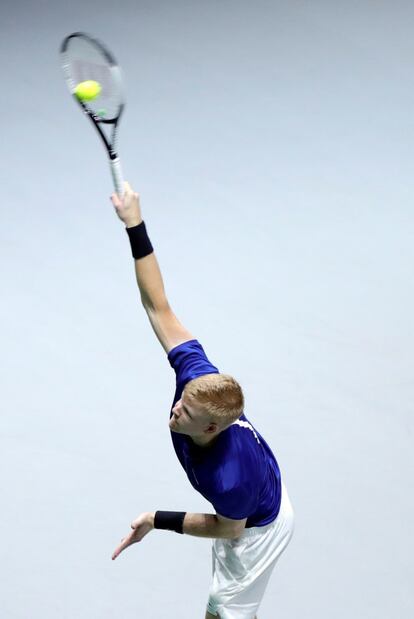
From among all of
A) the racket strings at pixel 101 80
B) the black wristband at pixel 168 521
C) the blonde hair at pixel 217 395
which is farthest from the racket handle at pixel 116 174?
the black wristband at pixel 168 521

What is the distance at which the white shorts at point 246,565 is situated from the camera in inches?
135

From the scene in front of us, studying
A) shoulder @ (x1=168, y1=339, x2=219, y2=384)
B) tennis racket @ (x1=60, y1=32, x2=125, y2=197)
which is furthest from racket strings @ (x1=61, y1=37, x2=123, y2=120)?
shoulder @ (x1=168, y1=339, x2=219, y2=384)

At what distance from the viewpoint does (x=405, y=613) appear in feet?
12.7

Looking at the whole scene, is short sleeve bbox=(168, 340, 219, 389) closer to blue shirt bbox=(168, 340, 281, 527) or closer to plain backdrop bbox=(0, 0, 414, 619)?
blue shirt bbox=(168, 340, 281, 527)

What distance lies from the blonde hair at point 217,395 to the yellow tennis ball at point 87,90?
0.96 m

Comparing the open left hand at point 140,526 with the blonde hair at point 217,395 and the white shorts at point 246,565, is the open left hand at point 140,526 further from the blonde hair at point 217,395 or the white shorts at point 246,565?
the blonde hair at point 217,395

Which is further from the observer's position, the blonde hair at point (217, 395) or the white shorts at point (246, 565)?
the white shorts at point (246, 565)

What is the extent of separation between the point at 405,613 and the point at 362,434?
780mm

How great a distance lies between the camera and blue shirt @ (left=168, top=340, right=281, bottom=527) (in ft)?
10.1

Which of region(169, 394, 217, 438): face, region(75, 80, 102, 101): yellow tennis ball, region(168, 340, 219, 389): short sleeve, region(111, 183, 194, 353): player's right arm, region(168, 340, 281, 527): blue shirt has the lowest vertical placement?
region(168, 340, 281, 527): blue shirt

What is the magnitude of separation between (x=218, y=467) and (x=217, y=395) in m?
0.27

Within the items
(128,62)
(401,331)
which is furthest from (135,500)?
(128,62)

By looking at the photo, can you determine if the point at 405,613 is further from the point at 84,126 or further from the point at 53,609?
the point at 84,126

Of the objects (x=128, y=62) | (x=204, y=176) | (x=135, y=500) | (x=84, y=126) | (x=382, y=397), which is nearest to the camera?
(x=135, y=500)
